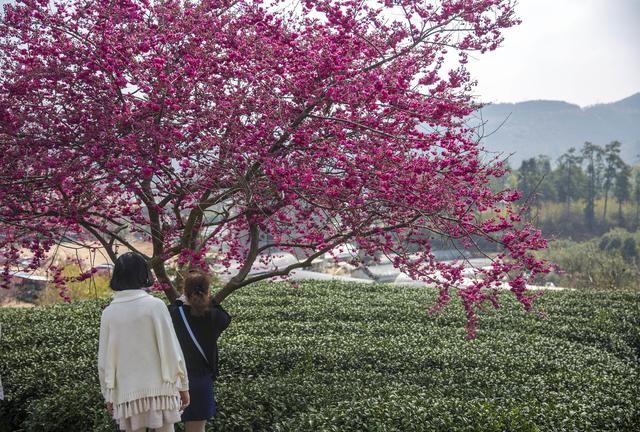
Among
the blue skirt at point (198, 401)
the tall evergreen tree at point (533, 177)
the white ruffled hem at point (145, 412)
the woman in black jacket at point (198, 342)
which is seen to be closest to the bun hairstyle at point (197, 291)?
the woman in black jacket at point (198, 342)

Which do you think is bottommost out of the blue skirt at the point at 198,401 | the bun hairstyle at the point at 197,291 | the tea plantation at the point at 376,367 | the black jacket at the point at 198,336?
the tea plantation at the point at 376,367

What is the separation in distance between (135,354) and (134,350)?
22 mm

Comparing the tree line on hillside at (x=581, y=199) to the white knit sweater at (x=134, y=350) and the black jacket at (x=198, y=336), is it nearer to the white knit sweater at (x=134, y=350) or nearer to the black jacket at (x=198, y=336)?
the black jacket at (x=198, y=336)

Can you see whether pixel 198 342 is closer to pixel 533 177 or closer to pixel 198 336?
pixel 198 336

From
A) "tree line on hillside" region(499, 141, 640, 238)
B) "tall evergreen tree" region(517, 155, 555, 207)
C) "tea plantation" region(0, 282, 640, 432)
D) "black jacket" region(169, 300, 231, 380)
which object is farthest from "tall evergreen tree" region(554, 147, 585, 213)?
Result: "black jacket" region(169, 300, 231, 380)

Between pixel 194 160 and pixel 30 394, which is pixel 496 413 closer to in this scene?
pixel 194 160

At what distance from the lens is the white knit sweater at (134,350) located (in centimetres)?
340

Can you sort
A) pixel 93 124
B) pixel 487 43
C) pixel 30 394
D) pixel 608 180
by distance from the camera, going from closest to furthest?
1. pixel 93 124
2. pixel 487 43
3. pixel 30 394
4. pixel 608 180

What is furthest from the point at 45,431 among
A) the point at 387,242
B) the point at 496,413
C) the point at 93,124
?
the point at 496,413

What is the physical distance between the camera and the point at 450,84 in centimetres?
490

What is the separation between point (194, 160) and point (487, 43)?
2.30 metres

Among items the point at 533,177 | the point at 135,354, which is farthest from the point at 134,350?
the point at 533,177

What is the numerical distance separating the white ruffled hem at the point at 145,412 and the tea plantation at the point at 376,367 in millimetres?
1192

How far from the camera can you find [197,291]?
12.9 ft
